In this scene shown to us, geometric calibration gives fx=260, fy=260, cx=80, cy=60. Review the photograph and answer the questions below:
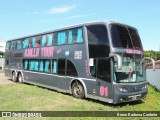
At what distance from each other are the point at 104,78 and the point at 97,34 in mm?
2003

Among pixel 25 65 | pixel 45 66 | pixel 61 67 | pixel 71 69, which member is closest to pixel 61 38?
pixel 61 67

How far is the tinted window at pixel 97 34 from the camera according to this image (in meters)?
11.1

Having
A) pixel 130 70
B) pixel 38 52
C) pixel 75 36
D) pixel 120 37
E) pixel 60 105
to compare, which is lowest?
pixel 60 105

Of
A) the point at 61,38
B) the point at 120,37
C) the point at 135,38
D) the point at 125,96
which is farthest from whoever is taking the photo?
the point at 61,38

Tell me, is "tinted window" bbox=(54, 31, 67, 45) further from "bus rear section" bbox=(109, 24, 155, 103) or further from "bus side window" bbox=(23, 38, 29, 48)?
"bus side window" bbox=(23, 38, 29, 48)

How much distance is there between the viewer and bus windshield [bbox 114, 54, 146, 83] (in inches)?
418

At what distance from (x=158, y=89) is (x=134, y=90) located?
22.7 feet

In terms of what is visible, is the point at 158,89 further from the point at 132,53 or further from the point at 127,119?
the point at 127,119

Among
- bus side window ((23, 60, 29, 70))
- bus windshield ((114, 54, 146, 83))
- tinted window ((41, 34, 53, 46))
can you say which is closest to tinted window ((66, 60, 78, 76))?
tinted window ((41, 34, 53, 46))

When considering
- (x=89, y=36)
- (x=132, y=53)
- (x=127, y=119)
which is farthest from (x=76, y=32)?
(x=127, y=119)

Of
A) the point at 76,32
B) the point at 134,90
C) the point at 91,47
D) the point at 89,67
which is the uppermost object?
the point at 76,32

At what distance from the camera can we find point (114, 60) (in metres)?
10.5

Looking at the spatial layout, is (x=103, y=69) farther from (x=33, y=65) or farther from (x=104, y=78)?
(x=33, y=65)

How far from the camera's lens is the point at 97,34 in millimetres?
11492
